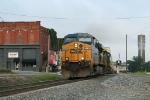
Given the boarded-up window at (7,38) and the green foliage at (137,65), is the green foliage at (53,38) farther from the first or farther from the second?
the green foliage at (137,65)

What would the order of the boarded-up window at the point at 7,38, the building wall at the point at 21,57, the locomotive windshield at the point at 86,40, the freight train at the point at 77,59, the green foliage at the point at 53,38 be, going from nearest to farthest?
the freight train at the point at 77,59, the locomotive windshield at the point at 86,40, the building wall at the point at 21,57, the boarded-up window at the point at 7,38, the green foliage at the point at 53,38

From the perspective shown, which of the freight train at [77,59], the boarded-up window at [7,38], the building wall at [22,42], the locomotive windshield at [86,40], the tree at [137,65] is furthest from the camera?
the tree at [137,65]

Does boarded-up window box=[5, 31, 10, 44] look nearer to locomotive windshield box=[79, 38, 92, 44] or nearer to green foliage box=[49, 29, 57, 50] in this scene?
green foliage box=[49, 29, 57, 50]

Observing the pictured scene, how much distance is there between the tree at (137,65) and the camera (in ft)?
454

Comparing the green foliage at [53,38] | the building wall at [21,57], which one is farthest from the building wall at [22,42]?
the green foliage at [53,38]

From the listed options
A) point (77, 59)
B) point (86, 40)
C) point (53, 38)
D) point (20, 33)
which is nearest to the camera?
point (77, 59)

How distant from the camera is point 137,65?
14050 centimetres

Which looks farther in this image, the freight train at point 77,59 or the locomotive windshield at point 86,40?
the locomotive windshield at point 86,40

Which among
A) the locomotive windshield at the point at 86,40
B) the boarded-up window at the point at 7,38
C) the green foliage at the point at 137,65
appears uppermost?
the boarded-up window at the point at 7,38

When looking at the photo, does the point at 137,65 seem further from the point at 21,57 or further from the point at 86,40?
the point at 86,40

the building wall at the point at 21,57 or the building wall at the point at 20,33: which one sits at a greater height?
the building wall at the point at 20,33

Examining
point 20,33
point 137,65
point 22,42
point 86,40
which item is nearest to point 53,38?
point 20,33

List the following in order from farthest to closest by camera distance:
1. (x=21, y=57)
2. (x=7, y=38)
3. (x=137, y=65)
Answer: (x=137, y=65), (x=7, y=38), (x=21, y=57)

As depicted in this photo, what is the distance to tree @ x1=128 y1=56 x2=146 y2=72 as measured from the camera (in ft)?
454
